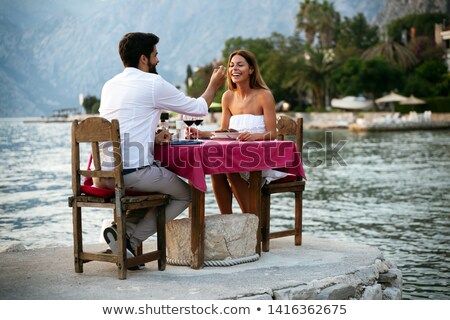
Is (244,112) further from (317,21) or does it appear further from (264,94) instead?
(317,21)

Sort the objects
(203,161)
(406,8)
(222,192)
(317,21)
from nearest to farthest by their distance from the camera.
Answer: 1. (203,161)
2. (222,192)
3. (406,8)
4. (317,21)

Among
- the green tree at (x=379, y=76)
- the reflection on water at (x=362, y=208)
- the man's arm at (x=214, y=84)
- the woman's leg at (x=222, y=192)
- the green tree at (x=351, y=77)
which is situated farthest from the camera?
the green tree at (x=351, y=77)

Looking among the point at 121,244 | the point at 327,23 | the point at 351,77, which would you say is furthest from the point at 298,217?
the point at 327,23

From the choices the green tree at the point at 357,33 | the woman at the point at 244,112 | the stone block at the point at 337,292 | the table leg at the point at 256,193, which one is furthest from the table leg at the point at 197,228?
the green tree at the point at 357,33

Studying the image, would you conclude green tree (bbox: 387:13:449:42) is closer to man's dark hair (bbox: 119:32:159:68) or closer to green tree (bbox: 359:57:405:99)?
green tree (bbox: 359:57:405:99)

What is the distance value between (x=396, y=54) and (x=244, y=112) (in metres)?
59.8

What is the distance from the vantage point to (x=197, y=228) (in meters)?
5.36

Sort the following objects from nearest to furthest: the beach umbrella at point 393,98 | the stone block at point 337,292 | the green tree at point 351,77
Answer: the stone block at point 337,292, the beach umbrella at point 393,98, the green tree at point 351,77

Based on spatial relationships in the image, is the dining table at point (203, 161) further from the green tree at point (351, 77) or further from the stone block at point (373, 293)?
the green tree at point (351, 77)

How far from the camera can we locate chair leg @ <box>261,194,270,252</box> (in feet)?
20.0

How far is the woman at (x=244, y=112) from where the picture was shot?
19.5 feet

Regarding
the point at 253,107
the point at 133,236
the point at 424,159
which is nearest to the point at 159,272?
the point at 133,236

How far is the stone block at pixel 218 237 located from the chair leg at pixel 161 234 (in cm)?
23

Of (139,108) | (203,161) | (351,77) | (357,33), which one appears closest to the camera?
(139,108)
